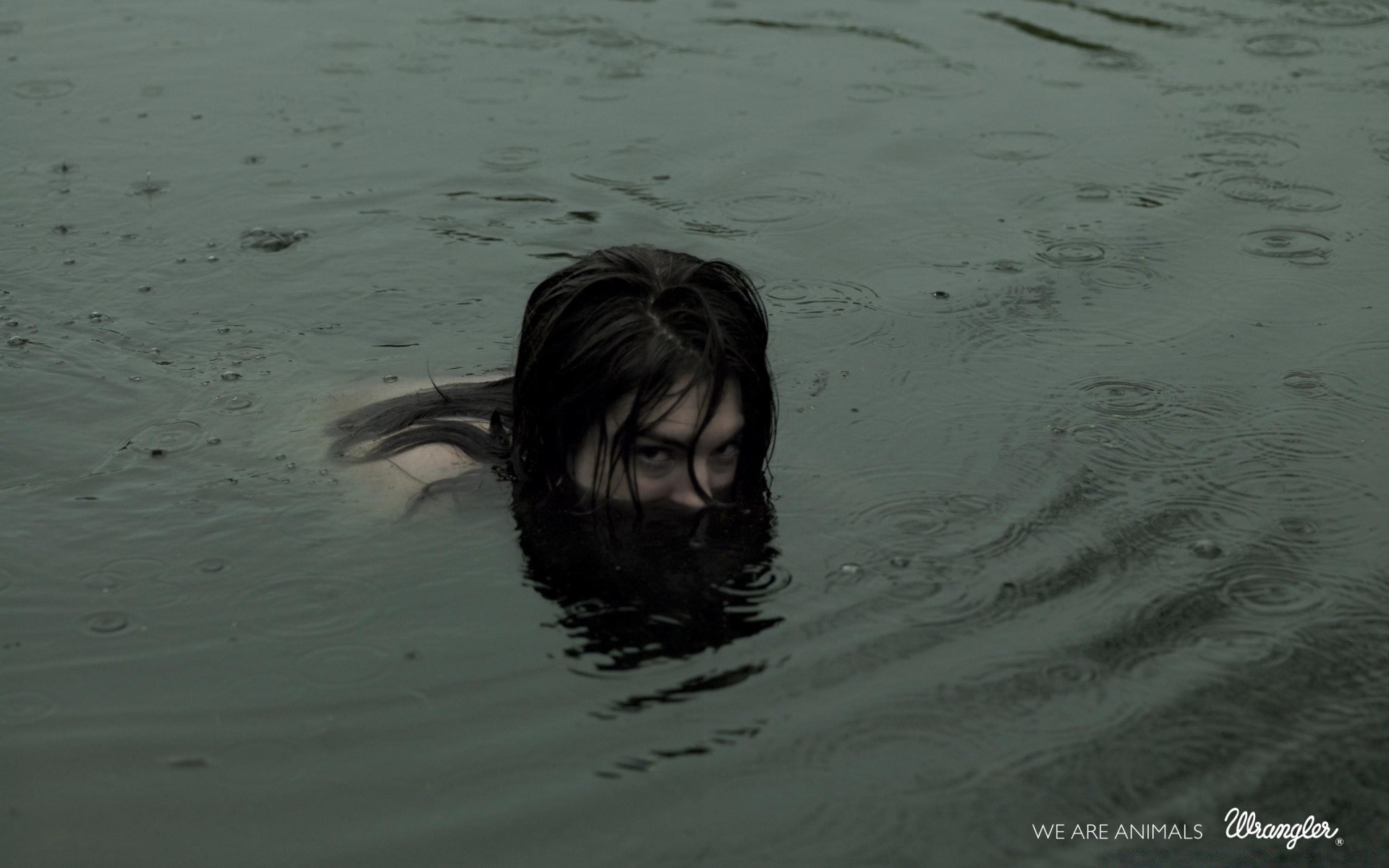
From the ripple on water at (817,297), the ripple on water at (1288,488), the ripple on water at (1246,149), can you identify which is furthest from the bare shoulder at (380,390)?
the ripple on water at (1246,149)

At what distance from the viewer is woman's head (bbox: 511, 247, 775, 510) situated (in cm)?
400

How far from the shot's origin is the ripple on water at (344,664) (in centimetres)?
362

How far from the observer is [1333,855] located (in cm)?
296

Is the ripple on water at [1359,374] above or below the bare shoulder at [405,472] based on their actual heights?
above

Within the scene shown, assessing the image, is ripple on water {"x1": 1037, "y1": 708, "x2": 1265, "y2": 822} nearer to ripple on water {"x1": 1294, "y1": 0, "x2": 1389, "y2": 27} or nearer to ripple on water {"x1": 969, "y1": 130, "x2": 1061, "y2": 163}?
ripple on water {"x1": 969, "y1": 130, "x2": 1061, "y2": 163}

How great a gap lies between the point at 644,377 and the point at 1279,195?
159 inches

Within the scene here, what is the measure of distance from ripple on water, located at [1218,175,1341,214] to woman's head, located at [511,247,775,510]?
346cm

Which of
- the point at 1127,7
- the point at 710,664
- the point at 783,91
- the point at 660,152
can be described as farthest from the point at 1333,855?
the point at 1127,7

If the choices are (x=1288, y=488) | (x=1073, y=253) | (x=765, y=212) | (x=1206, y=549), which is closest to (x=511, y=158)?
(x=765, y=212)

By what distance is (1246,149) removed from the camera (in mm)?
7371

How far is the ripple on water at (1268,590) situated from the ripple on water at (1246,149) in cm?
364

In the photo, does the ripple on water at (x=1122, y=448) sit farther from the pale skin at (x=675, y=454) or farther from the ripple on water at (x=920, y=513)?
the pale skin at (x=675, y=454)

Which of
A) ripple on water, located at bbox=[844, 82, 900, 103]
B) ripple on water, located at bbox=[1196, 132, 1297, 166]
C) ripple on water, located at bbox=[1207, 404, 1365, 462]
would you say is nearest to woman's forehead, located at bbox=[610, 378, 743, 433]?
ripple on water, located at bbox=[1207, 404, 1365, 462]

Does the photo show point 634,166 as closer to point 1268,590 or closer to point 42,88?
point 42,88
